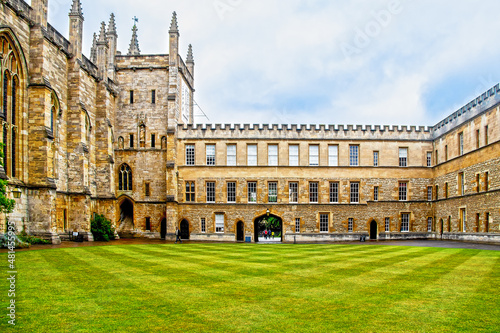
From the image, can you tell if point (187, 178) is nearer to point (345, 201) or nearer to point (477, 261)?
point (345, 201)

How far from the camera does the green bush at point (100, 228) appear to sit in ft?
120

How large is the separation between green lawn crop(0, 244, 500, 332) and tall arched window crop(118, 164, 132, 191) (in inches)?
1092

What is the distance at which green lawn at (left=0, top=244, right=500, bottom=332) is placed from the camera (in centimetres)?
793

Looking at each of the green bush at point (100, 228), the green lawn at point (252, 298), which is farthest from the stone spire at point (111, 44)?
the green lawn at point (252, 298)

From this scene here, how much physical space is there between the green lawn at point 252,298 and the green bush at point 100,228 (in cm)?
2088

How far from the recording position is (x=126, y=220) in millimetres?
43688

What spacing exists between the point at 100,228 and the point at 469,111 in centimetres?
3057

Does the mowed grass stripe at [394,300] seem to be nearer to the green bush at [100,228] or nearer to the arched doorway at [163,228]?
the green bush at [100,228]

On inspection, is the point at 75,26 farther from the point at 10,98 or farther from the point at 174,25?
the point at 174,25

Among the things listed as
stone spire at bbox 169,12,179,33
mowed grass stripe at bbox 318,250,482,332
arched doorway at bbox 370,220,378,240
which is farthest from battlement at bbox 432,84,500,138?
stone spire at bbox 169,12,179,33

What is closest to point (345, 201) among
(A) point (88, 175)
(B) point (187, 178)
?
(B) point (187, 178)

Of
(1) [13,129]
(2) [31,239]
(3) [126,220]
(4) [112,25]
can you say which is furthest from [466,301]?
(4) [112,25]

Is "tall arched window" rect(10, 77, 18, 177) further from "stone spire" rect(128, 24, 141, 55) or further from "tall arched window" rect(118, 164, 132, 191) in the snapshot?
"stone spire" rect(128, 24, 141, 55)

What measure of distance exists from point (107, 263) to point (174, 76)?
96.4ft
